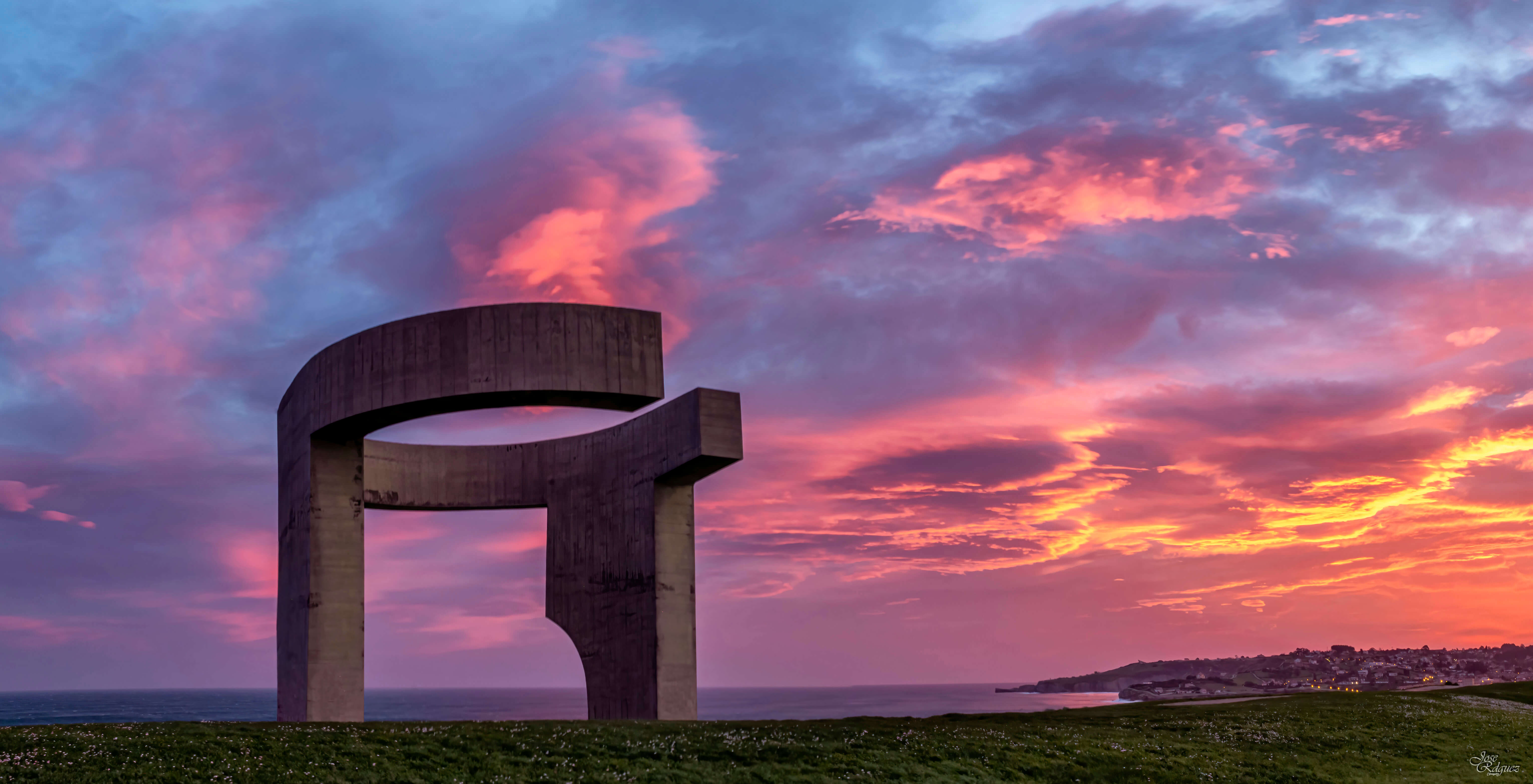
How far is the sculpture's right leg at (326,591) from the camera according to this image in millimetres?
22375

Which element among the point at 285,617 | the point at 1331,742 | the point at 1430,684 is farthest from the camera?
the point at 1430,684

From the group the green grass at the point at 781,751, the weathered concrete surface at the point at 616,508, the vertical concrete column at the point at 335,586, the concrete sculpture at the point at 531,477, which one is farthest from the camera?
the weathered concrete surface at the point at 616,508

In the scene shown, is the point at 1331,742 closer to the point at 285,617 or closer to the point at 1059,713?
the point at 1059,713

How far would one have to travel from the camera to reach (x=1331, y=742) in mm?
20578

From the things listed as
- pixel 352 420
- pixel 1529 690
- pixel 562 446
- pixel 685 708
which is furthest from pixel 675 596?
pixel 1529 690

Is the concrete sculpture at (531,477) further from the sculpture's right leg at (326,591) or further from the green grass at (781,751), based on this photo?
the green grass at (781,751)

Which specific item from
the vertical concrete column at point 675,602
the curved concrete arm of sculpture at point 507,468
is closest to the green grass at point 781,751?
the vertical concrete column at point 675,602

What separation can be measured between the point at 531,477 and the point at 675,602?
6424 mm

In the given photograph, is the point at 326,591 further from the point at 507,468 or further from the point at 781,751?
the point at 781,751

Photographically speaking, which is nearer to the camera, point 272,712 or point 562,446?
point 562,446

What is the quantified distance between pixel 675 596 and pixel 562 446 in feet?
19.4

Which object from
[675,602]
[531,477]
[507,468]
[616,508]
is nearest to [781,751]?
[675,602]

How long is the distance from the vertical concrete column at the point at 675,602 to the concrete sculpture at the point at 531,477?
36 mm

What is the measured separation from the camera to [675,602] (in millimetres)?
25922
